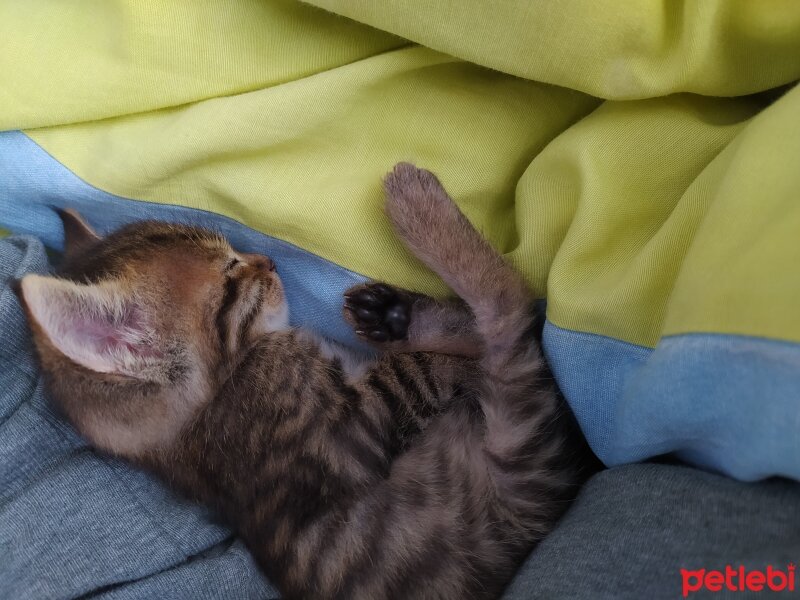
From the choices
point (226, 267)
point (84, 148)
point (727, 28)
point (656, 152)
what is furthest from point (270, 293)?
point (727, 28)

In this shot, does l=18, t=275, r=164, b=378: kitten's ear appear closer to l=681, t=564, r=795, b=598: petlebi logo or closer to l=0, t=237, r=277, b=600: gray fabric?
l=0, t=237, r=277, b=600: gray fabric

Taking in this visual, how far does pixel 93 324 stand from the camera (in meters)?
1.15

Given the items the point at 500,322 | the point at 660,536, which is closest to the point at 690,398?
the point at 660,536

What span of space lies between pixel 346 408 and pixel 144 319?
1.43 ft

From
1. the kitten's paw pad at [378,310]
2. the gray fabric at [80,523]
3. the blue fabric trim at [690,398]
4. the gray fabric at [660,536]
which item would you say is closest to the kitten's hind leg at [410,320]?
the kitten's paw pad at [378,310]

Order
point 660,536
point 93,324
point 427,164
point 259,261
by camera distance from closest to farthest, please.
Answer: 1. point 660,536
2. point 93,324
3. point 427,164
4. point 259,261

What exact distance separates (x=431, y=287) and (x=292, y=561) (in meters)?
0.60

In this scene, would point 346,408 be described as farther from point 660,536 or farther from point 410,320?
point 660,536

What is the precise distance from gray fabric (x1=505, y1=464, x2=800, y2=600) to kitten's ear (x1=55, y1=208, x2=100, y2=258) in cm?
113

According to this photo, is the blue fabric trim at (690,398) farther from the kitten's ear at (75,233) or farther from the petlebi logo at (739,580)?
the kitten's ear at (75,233)

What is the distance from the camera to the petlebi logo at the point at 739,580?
0.72m

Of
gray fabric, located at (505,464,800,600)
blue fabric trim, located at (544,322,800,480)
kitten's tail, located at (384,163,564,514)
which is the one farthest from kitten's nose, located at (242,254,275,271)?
gray fabric, located at (505,464,800,600)

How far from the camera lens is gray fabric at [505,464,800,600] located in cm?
79

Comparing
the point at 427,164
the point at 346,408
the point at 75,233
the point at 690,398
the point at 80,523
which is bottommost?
the point at 80,523
